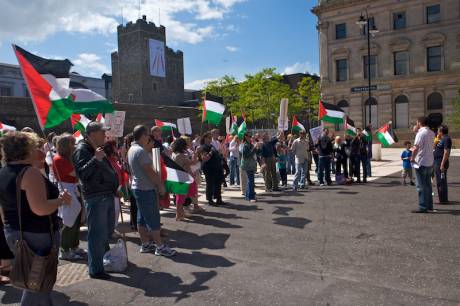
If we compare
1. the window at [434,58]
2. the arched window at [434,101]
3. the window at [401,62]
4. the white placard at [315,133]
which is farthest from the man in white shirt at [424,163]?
the window at [401,62]

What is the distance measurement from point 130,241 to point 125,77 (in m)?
68.4

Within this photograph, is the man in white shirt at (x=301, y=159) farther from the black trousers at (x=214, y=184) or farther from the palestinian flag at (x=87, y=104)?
the palestinian flag at (x=87, y=104)

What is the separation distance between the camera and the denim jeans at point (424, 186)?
8648 millimetres

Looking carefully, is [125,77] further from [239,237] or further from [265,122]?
[239,237]

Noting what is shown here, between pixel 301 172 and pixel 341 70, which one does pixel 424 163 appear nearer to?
pixel 301 172

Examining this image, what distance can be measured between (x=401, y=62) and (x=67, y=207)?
130ft

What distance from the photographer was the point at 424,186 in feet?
28.6

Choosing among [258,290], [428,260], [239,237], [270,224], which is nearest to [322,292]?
[258,290]

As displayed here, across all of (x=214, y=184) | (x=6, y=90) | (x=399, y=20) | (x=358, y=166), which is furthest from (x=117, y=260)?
(x=6, y=90)

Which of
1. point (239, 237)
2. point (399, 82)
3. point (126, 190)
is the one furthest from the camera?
point (399, 82)

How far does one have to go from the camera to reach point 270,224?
27.4ft

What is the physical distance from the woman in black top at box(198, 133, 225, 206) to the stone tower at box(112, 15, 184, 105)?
61824 mm

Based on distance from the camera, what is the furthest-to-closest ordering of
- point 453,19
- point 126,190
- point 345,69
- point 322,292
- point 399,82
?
1. point 345,69
2. point 399,82
3. point 453,19
4. point 126,190
5. point 322,292

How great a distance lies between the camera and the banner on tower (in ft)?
234
